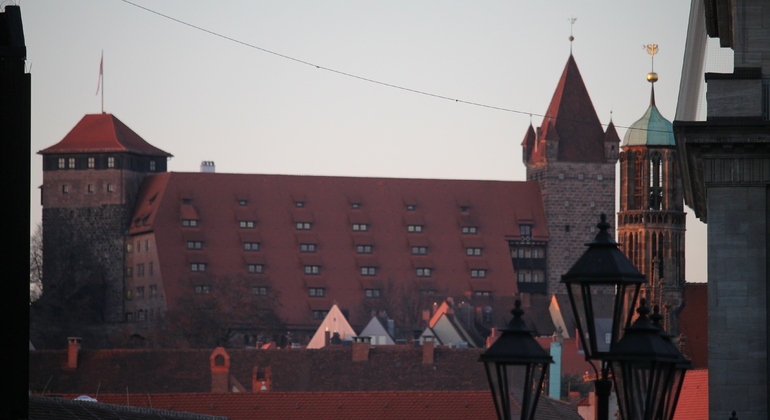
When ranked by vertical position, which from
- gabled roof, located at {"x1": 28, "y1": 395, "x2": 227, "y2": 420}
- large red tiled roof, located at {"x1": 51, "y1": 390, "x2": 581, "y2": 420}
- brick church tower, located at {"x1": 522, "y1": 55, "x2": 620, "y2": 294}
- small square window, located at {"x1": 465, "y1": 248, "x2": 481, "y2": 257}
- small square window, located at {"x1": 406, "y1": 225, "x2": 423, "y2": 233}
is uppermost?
brick church tower, located at {"x1": 522, "y1": 55, "x2": 620, "y2": 294}

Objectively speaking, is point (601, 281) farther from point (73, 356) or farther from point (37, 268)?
point (37, 268)

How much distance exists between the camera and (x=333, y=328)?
109250mm

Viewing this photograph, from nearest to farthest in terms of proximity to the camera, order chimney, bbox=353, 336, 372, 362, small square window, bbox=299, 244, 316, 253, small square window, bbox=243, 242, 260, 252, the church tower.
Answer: the church tower < chimney, bbox=353, 336, 372, 362 < small square window, bbox=243, 242, 260, 252 < small square window, bbox=299, 244, 316, 253

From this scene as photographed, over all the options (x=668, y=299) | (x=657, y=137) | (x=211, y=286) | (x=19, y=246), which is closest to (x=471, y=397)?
(x=668, y=299)

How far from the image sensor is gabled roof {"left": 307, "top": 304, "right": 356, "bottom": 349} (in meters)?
107

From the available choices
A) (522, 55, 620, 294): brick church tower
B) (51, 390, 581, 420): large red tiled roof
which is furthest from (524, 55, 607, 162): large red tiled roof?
(51, 390, 581, 420): large red tiled roof

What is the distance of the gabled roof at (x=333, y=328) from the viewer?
350ft

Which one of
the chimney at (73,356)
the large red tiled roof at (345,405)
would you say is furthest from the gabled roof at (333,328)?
the large red tiled roof at (345,405)

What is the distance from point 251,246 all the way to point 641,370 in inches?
4236

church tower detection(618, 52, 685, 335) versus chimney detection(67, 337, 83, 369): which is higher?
church tower detection(618, 52, 685, 335)

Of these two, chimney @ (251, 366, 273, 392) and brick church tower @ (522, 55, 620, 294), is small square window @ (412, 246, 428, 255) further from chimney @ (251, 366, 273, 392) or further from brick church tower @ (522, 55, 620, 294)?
chimney @ (251, 366, 273, 392)

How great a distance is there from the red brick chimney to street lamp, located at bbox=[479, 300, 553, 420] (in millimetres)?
58719

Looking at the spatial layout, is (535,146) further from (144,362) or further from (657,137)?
(657,137)

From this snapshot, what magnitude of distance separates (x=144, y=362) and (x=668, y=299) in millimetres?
27512
